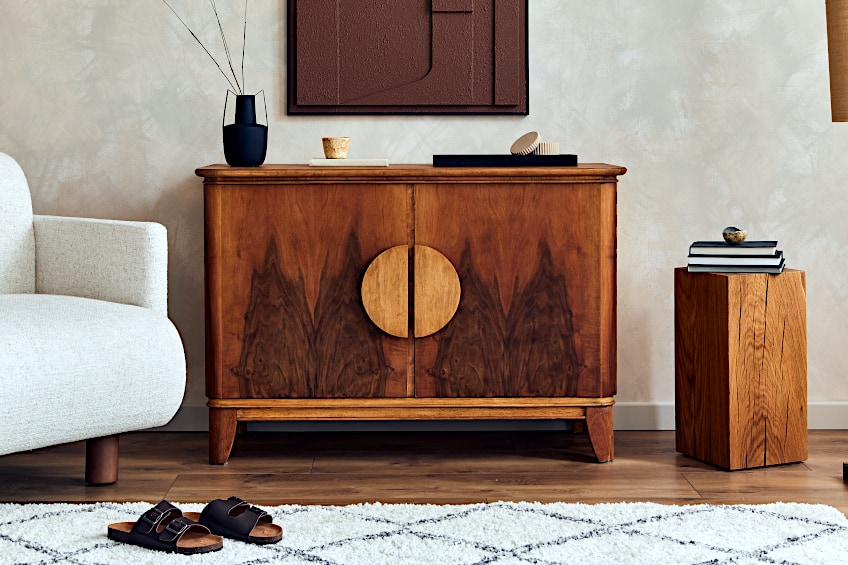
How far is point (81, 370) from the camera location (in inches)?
79.4

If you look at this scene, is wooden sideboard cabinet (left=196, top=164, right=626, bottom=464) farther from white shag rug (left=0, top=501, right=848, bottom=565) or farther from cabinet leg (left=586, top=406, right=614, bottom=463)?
white shag rug (left=0, top=501, right=848, bottom=565)

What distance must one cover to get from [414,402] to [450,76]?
101 centimetres

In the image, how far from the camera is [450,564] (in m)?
1.72

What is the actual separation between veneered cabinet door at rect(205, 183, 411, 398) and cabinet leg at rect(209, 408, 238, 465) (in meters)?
0.05

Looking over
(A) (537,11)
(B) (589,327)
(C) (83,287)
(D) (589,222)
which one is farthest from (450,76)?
(C) (83,287)

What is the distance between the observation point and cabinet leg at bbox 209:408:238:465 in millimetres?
2469

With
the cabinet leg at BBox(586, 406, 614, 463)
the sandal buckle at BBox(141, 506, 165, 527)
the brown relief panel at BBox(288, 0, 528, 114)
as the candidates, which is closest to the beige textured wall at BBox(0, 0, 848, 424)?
the brown relief panel at BBox(288, 0, 528, 114)

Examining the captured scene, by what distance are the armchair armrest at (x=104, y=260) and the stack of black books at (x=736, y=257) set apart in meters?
1.36

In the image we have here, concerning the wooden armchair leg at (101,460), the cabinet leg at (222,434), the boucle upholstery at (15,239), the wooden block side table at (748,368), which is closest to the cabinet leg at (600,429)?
the wooden block side table at (748,368)

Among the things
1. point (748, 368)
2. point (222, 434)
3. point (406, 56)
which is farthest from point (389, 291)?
point (748, 368)

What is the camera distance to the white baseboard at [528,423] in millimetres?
2889

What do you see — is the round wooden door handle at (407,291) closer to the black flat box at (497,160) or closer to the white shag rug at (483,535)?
the black flat box at (497,160)

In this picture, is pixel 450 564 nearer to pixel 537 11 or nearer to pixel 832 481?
pixel 832 481

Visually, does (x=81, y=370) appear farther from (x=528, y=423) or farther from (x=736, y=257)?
(x=736, y=257)
